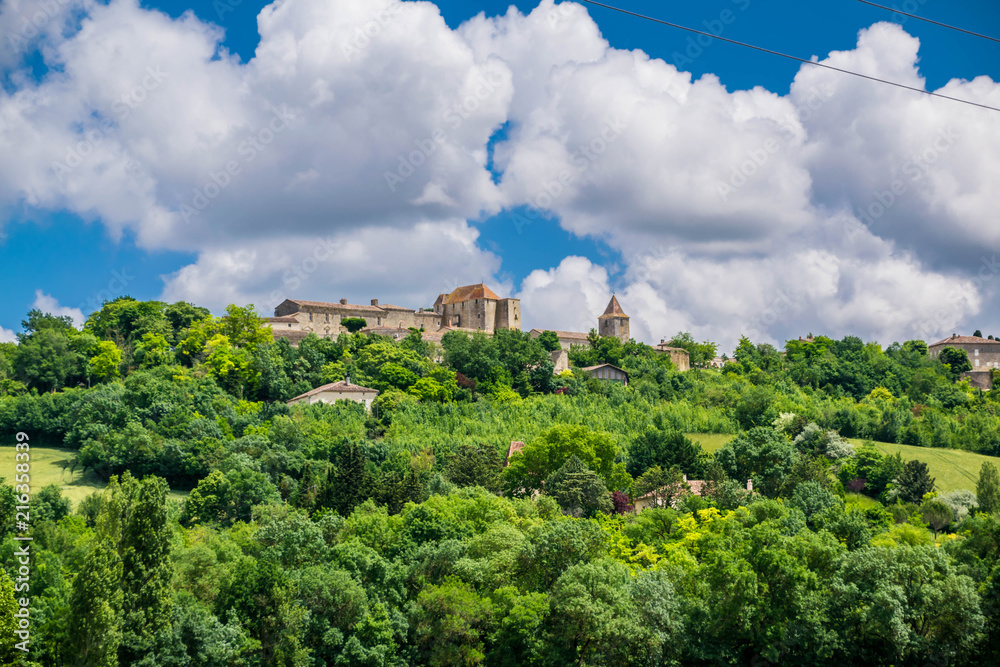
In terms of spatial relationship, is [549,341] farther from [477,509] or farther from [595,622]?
[595,622]

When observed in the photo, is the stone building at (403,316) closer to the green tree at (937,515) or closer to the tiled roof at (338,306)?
the tiled roof at (338,306)

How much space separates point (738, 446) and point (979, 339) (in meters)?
64.3

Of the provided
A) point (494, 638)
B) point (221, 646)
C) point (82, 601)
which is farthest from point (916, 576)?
point (82, 601)

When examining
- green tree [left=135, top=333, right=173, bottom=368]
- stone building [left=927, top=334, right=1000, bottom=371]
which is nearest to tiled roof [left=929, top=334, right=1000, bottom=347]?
stone building [left=927, top=334, right=1000, bottom=371]

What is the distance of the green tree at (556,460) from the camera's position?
1695 inches

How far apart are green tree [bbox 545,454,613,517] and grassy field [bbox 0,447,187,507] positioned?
19.1m

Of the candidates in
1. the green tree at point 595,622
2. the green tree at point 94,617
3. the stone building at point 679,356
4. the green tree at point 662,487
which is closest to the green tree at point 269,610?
the green tree at point 94,617

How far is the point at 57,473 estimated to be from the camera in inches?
1766

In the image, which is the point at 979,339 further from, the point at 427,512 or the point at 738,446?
the point at 427,512

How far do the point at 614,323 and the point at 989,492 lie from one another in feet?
165

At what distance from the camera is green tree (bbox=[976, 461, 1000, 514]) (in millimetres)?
39250

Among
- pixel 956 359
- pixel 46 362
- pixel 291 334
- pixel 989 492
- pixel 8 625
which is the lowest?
pixel 8 625

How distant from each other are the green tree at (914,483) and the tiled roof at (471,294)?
4201 cm

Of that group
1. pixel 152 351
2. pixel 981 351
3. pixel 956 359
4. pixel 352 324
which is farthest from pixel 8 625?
pixel 981 351
